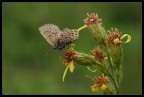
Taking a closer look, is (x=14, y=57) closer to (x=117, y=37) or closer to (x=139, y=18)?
(x=139, y=18)

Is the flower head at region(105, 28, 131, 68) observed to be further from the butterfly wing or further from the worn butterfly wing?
the worn butterfly wing

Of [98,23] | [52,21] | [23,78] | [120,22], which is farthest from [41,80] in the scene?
[98,23]

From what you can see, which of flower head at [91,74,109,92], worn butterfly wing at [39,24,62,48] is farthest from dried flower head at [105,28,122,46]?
worn butterfly wing at [39,24,62,48]

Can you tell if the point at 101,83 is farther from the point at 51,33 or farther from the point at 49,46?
the point at 49,46

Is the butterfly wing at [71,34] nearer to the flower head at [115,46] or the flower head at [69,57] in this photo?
the flower head at [69,57]

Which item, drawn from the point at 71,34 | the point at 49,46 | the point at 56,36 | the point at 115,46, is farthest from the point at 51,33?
the point at 49,46

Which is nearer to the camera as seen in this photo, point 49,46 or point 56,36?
point 56,36

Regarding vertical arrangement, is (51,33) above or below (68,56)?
above
